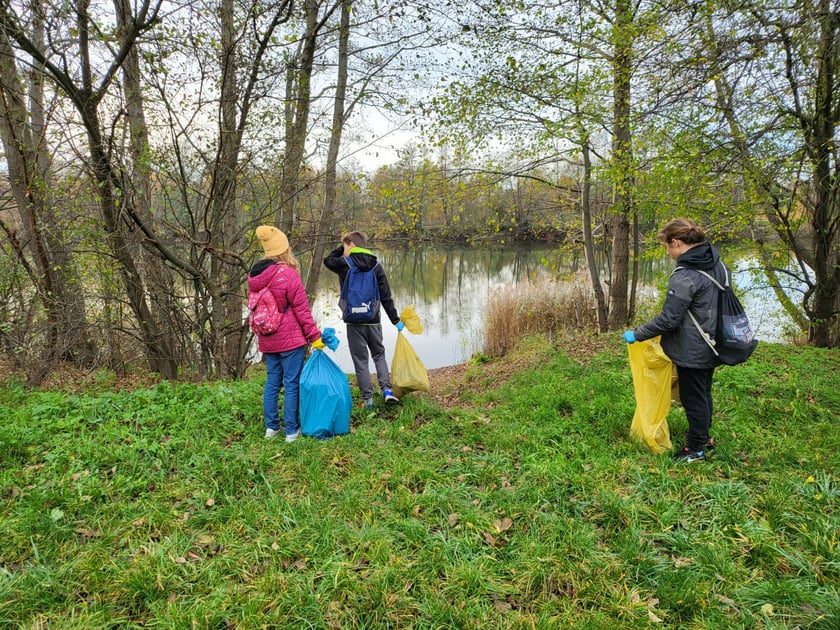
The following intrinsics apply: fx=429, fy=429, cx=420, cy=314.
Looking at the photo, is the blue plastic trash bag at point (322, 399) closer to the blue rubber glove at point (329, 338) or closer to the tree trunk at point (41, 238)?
the blue rubber glove at point (329, 338)

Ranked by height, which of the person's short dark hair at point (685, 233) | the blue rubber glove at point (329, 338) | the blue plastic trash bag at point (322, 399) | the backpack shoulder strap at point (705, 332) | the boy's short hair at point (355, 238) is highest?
the boy's short hair at point (355, 238)

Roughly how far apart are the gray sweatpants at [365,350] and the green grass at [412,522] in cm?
48

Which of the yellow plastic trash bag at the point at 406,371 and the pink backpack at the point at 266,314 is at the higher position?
the pink backpack at the point at 266,314

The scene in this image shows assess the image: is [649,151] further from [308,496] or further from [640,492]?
[308,496]

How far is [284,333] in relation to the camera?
12.2ft

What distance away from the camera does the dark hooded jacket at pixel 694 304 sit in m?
3.04

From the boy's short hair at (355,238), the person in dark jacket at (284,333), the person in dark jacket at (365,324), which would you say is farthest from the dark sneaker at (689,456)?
the boy's short hair at (355,238)

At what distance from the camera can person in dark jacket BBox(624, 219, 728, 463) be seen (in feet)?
9.97

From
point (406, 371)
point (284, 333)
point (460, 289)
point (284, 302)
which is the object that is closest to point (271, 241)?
point (284, 302)

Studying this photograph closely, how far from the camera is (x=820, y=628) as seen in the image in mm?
1774

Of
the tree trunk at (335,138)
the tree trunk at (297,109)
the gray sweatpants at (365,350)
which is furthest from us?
the tree trunk at (335,138)

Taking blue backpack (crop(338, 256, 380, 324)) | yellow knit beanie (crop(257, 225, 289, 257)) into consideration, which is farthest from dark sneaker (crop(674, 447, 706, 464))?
yellow knit beanie (crop(257, 225, 289, 257))

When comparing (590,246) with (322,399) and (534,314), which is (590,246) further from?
(322,399)

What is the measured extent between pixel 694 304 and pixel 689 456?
3.80 ft
